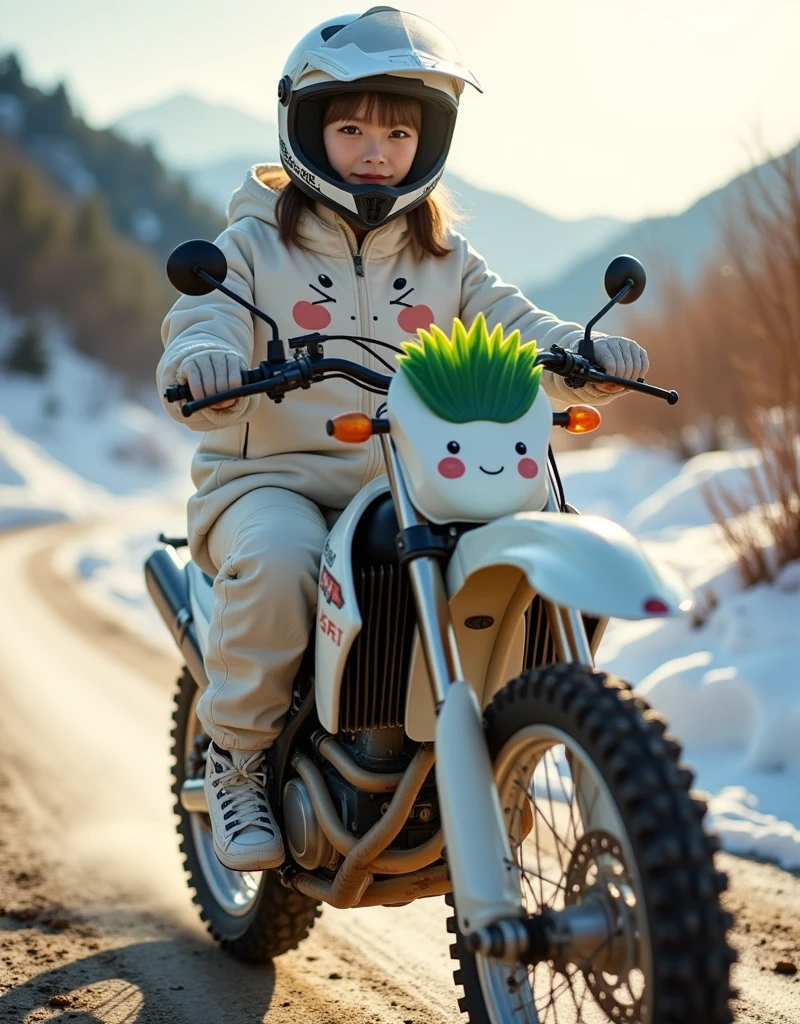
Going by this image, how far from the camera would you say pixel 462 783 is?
7.07ft

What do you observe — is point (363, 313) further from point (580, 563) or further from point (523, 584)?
point (580, 563)

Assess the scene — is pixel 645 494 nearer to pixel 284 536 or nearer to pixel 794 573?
pixel 794 573

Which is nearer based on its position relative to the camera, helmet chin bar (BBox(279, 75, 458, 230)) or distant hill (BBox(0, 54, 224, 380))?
helmet chin bar (BBox(279, 75, 458, 230))

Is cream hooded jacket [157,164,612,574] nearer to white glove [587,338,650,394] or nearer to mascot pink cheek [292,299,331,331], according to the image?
mascot pink cheek [292,299,331,331]

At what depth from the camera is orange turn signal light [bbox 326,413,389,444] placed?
245 cm

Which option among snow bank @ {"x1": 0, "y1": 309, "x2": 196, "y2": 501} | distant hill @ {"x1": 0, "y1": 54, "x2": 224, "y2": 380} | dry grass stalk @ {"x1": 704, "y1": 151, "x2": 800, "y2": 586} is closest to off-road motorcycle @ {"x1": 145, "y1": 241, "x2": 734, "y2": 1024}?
dry grass stalk @ {"x1": 704, "y1": 151, "x2": 800, "y2": 586}

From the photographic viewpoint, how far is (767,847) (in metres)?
4.25

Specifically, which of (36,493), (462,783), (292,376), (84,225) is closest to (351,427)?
(292,376)

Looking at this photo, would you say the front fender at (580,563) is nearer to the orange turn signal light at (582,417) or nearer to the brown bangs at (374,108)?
the orange turn signal light at (582,417)

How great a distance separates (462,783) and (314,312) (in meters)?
1.45

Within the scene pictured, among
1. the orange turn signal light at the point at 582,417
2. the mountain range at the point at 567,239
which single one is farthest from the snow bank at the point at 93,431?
the orange turn signal light at the point at 582,417

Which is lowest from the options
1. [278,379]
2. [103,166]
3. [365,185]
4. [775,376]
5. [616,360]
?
[278,379]

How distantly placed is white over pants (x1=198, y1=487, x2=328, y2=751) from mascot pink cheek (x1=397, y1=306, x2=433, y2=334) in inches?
21.9

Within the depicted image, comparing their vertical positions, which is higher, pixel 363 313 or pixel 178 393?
pixel 363 313
